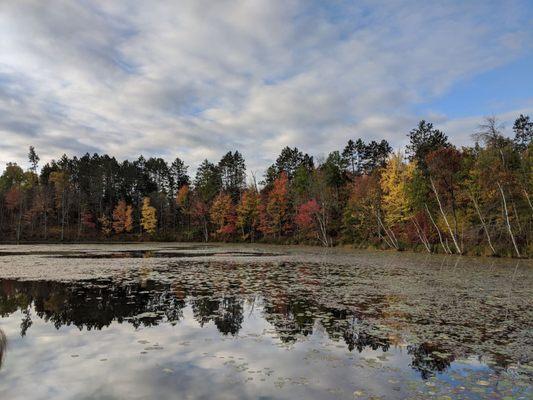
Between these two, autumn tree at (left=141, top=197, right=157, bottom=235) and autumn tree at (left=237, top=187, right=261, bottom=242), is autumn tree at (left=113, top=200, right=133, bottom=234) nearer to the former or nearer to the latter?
autumn tree at (left=141, top=197, right=157, bottom=235)

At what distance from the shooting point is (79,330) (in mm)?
10742

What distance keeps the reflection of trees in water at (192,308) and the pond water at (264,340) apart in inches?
2.1

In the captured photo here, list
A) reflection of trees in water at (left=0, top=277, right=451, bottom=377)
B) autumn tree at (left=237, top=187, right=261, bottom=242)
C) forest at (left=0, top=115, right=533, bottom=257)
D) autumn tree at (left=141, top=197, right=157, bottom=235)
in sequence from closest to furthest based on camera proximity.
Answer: reflection of trees in water at (left=0, top=277, right=451, bottom=377)
forest at (left=0, top=115, right=533, bottom=257)
autumn tree at (left=237, top=187, right=261, bottom=242)
autumn tree at (left=141, top=197, right=157, bottom=235)

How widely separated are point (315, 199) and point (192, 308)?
54.3 meters

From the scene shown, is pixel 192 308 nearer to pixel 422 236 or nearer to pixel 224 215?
pixel 422 236

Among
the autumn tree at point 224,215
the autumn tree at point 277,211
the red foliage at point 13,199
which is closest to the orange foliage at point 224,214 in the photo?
the autumn tree at point 224,215

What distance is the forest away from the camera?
40.8 m

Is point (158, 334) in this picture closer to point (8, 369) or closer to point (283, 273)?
point (8, 369)

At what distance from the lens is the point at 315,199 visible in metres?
66.8

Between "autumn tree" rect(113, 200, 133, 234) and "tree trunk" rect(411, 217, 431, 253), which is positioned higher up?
"autumn tree" rect(113, 200, 133, 234)

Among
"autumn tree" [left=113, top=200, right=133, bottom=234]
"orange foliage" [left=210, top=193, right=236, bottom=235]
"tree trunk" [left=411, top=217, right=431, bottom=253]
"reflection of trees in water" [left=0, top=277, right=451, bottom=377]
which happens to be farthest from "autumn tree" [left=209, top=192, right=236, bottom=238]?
"reflection of trees in water" [left=0, top=277, right=451, bottom=377]

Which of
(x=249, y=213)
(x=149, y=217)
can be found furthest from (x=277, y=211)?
(x=149, y=217)

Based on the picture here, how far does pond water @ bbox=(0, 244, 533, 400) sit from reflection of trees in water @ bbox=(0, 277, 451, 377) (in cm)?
5

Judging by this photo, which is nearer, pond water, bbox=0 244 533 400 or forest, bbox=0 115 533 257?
pond water, bbox=0 244 533 400
